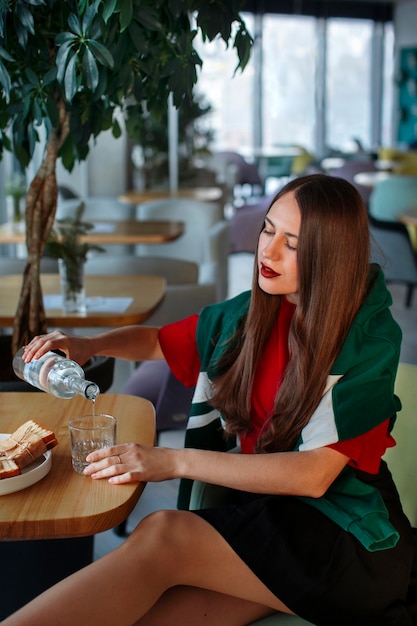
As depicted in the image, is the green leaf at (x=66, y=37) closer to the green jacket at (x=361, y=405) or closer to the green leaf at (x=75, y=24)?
the green leaf at (x=75, y=24)

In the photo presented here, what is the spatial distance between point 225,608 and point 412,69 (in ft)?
48.6

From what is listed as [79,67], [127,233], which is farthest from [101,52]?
[127,233]

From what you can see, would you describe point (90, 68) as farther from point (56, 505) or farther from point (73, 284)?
point (73, 284)

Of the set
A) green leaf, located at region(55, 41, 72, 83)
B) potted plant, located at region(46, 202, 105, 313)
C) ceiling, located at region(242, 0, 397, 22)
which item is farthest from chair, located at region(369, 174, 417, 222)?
ceiling, located at region(242, 0, 397, 22)

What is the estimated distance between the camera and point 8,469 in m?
1.41

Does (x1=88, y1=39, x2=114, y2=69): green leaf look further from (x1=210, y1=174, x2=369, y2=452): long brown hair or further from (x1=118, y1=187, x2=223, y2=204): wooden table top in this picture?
(x1=118, y1=187, x2=223, y2=204): wooden table top

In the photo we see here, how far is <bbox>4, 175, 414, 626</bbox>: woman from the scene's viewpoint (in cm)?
151

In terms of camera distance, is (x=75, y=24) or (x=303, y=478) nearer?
(x=303, y=478)

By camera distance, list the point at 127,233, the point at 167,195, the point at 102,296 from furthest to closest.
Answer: the point at 167,195, the point at 127,233, the point at 102,296

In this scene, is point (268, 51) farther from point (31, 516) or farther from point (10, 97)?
point (31, 516)

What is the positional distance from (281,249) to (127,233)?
3.23m

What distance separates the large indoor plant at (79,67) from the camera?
1.89 metres

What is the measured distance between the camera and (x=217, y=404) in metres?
1.86

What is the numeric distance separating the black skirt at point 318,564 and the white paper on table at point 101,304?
1370mm
